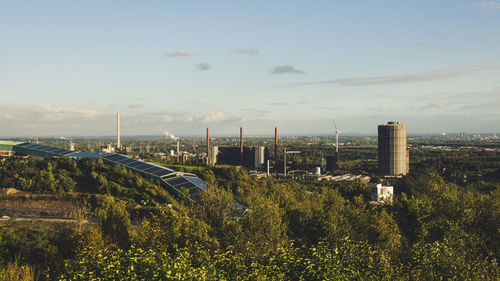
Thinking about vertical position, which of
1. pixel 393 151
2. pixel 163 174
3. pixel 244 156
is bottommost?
pixel 244 156

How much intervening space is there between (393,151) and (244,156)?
57159 mm

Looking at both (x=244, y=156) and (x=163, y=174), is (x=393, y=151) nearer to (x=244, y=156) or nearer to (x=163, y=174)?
(x=244, y=156)

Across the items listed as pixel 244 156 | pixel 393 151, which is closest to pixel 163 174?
pixel 244 156

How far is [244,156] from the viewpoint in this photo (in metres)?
149

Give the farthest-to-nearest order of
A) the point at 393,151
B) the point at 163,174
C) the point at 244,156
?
the point at 244,156 → the point at 393,151 → the point at 163,174

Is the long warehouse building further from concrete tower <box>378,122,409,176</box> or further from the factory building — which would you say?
concrete tower <box>378,122,409,176</box>

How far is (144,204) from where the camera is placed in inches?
2025

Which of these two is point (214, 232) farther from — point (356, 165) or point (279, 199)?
point (356, 165)

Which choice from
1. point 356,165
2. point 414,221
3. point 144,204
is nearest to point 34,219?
point 144,204

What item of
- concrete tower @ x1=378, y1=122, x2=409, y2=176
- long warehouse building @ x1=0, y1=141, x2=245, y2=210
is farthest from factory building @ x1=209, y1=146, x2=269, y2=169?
long warehouse building @ x1=0, y1=141, x2=245, y2=210

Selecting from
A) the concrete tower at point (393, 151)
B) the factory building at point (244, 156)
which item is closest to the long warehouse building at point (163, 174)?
the factory building at point (244, 156)

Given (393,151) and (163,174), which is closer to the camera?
(163,174)

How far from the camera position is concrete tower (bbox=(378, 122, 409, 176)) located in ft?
414

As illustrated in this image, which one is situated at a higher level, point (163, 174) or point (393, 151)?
point (393, 151)
